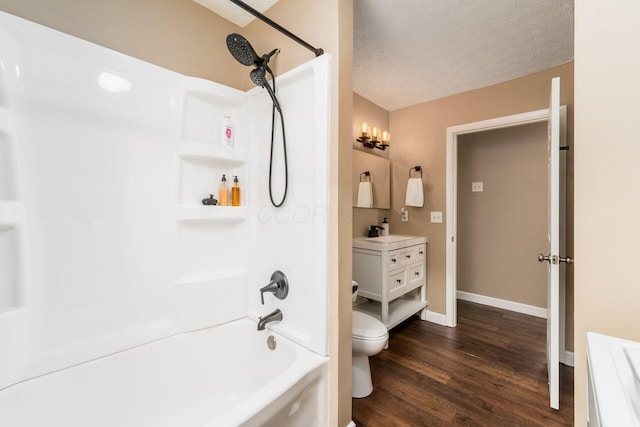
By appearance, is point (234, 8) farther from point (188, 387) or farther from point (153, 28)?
point (188, 387)

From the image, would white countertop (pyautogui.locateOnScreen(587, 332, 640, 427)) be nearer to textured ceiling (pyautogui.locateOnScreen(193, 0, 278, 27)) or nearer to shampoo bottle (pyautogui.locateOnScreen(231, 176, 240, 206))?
shampoo bottle (pyautogui.locateOnScreen(231, 176, 240, 206))

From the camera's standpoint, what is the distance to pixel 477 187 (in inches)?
138

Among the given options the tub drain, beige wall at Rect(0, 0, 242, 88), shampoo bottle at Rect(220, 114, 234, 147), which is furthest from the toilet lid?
beige wall at Rect(0, 0, 242, 88)

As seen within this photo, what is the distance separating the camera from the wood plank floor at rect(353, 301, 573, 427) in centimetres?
159

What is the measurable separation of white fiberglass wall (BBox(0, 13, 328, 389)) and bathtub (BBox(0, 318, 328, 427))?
67mm

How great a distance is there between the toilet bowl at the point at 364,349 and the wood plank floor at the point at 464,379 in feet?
0.24

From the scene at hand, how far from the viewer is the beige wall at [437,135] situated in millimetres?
2383

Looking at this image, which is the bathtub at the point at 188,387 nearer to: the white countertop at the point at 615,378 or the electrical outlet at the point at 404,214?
the white countertop at the point at 615,378

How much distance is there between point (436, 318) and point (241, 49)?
2998 millimetres

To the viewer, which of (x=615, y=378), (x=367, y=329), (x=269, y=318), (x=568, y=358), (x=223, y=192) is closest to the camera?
(x=615, y=378)

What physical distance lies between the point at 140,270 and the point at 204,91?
104 cm

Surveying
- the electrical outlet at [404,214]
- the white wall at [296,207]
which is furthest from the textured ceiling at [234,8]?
the electrical outlet at [404,214]

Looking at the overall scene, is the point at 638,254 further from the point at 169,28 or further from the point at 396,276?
the point at 169,28

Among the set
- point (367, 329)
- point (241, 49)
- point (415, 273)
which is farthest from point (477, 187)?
point (241, 49)
